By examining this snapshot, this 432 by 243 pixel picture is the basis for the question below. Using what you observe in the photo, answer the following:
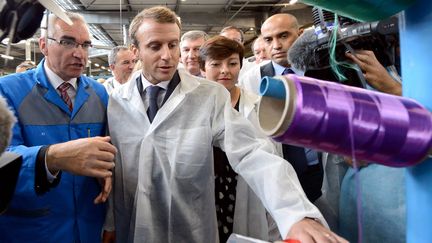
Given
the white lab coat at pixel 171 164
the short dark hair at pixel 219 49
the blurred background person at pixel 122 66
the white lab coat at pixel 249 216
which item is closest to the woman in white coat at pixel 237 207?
the white lab coat at pixel 249 216

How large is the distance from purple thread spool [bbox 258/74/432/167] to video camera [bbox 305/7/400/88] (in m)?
0.31

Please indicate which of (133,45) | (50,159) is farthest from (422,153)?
(133,45)

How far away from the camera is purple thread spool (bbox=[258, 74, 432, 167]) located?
0.32 meters

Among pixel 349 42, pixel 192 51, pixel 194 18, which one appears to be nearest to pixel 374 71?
pixel 349 42

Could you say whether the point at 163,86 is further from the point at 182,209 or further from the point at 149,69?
the point at 182,209

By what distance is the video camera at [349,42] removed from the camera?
63 cm

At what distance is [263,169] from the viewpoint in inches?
31.1

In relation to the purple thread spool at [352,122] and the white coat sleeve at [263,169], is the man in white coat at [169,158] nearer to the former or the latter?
the white coat sleeve at [263,169]

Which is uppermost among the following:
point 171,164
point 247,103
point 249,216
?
point 247,103

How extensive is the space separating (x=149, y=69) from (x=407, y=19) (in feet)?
3.37

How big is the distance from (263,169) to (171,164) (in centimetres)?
44

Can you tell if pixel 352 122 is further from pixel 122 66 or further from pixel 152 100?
pixel 122 66

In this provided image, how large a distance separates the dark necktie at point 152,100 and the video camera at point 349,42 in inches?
23.4

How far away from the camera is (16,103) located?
1.07 meters
